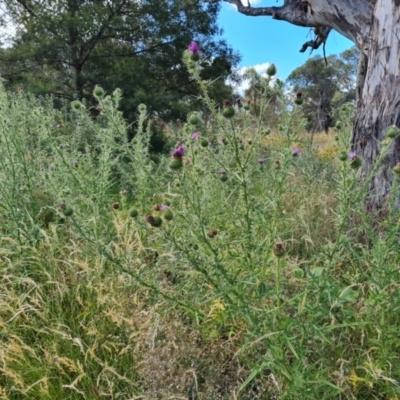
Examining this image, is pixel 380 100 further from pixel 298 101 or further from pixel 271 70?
pixel 271 70

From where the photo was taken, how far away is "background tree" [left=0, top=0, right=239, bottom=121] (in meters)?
6.82

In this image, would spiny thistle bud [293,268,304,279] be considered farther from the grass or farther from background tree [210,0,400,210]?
background tree [210,0,400,210]

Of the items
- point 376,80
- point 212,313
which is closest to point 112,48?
point 376,80

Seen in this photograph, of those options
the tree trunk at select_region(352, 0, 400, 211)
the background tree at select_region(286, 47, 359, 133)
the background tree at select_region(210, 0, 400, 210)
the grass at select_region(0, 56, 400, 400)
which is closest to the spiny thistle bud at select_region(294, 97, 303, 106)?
the grass at select_region(0, 56, 400, 400)

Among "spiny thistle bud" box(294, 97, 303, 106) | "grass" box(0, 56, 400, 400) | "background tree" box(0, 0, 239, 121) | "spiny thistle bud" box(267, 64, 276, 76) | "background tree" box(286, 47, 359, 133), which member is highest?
"background tree" box(286, 47, 359, 133)

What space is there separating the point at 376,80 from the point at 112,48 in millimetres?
5832

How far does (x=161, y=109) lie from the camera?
6.82 m

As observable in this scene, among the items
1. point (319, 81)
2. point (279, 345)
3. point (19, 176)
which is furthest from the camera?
point (319, 81)

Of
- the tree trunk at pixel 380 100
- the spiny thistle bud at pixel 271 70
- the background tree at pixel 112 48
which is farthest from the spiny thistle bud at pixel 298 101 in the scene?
the background tree at pixel 112 48

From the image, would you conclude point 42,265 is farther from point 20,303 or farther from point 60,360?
point 60,360

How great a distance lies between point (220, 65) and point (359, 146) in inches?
214

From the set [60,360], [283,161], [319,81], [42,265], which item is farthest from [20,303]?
[319,81]

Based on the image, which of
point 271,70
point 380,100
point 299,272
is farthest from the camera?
point 380,100

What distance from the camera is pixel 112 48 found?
7.50 meters
